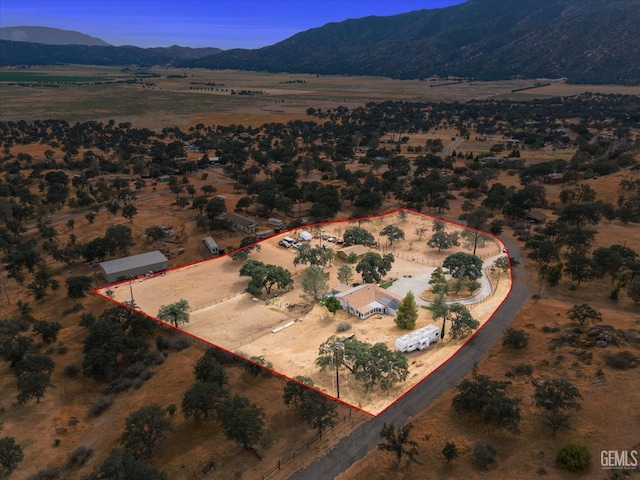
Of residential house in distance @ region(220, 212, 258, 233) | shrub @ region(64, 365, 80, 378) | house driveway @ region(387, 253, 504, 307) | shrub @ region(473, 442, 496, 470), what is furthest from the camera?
residential house in distance @ region(220, 212, 258, 233)

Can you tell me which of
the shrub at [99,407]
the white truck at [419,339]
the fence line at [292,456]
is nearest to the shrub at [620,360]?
the white truck at [419,339]

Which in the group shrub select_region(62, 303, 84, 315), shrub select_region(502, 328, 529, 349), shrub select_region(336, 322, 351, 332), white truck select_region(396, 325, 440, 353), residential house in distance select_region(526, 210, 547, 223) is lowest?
shrub select_region(62, 303, 84, 315)

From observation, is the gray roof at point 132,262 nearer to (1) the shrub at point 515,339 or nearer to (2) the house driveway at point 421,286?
(2) the house driveway at point 421,286

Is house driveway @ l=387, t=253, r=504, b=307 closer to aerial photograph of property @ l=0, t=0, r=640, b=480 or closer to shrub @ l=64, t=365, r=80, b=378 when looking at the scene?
aerial photograph of property @ l=0, t=0, r=640, b=480

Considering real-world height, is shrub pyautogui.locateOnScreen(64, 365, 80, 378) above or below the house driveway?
below

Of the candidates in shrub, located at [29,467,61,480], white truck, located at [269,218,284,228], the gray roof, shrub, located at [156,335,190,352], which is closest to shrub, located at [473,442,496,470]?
shrub, located at [29,467,61,480]

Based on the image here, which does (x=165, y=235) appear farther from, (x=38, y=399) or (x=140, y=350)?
(x=38, y=399)

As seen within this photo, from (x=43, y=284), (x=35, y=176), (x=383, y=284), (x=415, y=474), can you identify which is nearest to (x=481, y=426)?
(x=415, y=474)
